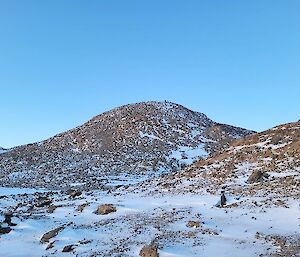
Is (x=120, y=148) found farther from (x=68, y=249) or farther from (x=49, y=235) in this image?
(x=68, y=249)

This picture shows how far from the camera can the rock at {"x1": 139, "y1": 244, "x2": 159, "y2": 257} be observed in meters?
20.4

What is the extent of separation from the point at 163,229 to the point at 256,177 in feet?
42.3

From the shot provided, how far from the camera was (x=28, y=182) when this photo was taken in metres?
71.6

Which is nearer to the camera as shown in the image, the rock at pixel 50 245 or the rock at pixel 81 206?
the rock at pixel 50 245

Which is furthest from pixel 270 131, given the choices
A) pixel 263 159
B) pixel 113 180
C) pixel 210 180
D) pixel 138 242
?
pixel 138 242

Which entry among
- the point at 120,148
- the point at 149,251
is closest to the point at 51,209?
the point at 149,251

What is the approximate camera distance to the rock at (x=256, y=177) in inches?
1345

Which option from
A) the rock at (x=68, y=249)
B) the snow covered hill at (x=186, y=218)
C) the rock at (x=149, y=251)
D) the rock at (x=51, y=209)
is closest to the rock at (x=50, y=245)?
the snow covered hill at (x=186, y=218)

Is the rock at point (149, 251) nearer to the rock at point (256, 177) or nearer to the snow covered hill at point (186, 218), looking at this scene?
the snow covered hill at point (186, 218)

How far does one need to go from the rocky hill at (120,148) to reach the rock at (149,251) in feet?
124

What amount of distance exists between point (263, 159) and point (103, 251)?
78.1 feet

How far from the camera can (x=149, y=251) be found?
20703mm

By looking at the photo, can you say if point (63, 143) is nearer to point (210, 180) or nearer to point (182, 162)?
point (182, 162)

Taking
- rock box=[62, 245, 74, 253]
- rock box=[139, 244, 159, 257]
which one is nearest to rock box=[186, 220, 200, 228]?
rock box=[139, 244, 159, 257]
